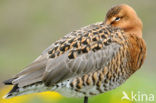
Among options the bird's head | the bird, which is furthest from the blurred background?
the bird

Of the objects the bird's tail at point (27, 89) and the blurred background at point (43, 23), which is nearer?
the bird's tail at point (27, 89)

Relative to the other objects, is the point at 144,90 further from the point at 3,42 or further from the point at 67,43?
the point at 3,42

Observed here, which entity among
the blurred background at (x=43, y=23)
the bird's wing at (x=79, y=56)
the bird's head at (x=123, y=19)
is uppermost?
the blurred background at (x=43, y=23)

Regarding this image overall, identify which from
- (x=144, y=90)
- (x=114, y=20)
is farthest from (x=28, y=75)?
(x=144, y=90)

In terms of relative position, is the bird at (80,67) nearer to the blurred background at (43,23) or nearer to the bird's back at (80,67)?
the bird's back at (80,67)

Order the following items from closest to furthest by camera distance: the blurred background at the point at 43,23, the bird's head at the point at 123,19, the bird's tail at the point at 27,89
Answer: the bird's tail at the point at 27,89, the bird's head at the point at 123,19, the blurred background at the point at 43,23

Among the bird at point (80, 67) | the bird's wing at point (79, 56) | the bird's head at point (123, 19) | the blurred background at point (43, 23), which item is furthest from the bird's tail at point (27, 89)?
the blurred background at point (43, 23)

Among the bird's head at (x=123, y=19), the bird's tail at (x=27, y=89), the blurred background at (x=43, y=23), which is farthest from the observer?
the blurred background at (x=43, y=23)
